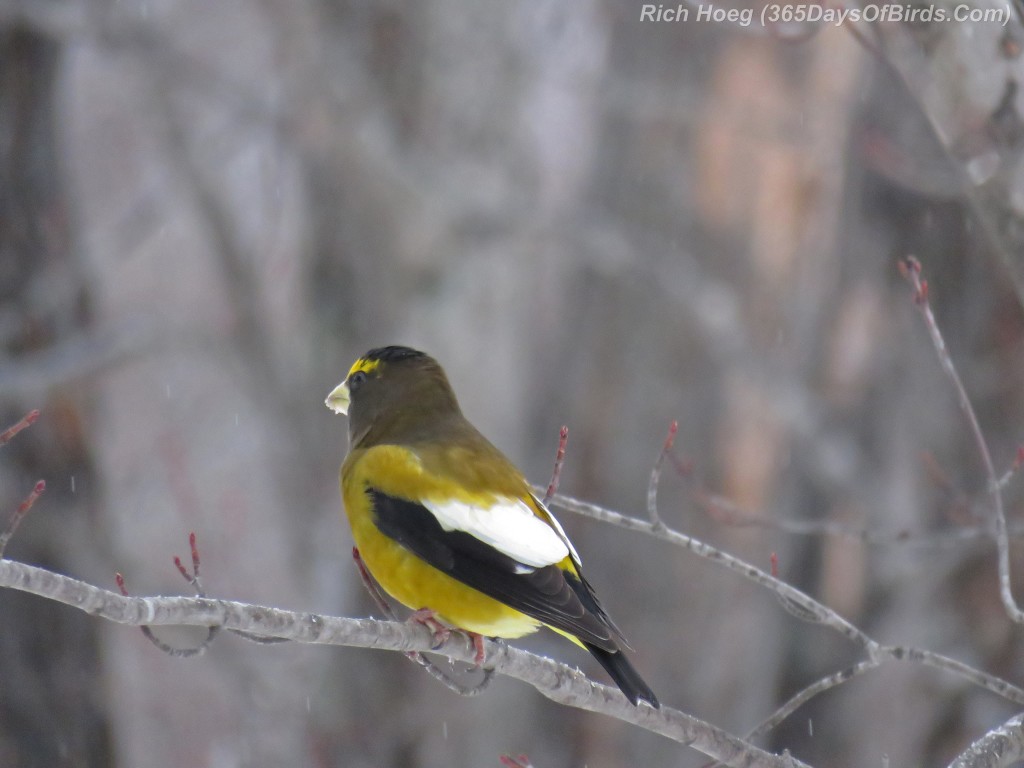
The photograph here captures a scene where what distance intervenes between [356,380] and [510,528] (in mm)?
1197

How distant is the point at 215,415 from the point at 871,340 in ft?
25.7

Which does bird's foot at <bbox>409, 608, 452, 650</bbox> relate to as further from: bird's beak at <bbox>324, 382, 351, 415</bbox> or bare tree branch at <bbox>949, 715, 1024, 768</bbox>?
bare tree branch at <bbox>949, 715, 1024, 768</bbox>

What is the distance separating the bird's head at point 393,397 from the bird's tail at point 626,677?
47.4 inches

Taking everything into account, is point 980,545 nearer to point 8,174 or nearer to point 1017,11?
point 1017,11

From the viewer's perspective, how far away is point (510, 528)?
364cm

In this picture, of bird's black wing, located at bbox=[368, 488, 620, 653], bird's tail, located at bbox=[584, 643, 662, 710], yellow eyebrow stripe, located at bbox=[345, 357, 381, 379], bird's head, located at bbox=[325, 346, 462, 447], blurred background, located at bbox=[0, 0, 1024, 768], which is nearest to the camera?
bird's tail, located at bbox=[584, 643, 662, 710]

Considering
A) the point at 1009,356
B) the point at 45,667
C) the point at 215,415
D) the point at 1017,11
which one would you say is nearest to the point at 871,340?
the point at 1009,356

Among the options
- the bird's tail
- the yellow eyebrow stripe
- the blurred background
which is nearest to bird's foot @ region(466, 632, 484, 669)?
the bird's tail

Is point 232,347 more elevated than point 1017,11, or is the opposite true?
point 1017,11

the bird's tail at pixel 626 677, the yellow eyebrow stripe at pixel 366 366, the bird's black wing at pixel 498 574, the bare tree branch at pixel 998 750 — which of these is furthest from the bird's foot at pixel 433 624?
the bare tree branch at pixel 998 750

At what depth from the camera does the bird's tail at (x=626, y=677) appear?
3090mm

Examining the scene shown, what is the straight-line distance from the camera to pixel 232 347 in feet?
28.3

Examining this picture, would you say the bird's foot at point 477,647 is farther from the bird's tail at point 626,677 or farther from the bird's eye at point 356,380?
the bird's eye at point 356,380

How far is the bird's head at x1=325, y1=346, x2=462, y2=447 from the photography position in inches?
170
